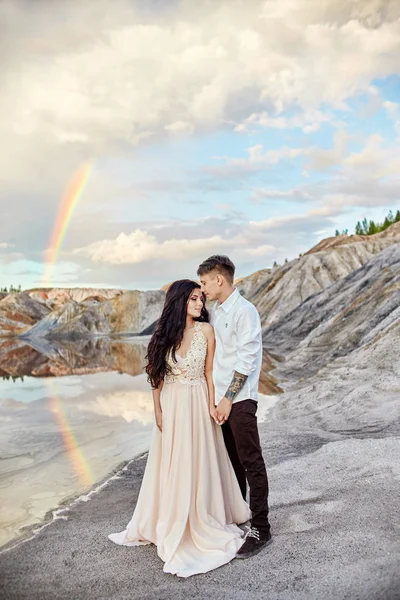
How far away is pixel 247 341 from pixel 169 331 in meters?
0.75

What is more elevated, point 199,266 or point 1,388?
point 199,266

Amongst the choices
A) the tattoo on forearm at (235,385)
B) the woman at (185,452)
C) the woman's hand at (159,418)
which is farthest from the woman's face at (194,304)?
the woman's hand at (159,418)

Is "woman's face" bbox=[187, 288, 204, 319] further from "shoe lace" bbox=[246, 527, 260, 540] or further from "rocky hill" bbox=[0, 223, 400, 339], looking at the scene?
"rocky hill" bbox=[0, 223, 400, 339]

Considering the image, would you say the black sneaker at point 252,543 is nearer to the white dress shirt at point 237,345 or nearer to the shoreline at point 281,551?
the shoreline at point 281,551

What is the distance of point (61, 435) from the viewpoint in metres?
11.7

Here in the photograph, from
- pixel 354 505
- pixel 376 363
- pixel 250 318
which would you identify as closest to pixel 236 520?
pixel 354 505

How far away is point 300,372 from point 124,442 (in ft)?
35.7

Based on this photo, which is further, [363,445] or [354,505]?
[363,445]

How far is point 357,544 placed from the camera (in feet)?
15.7

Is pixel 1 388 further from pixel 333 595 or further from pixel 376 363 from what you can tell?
pixel 333 595

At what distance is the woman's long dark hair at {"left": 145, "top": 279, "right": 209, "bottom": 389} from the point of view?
511 cm

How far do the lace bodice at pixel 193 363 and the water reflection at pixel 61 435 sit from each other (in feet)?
8.92

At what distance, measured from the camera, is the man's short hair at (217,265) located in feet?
16.6

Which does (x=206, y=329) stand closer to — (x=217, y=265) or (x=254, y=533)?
(x=217, y=265)
